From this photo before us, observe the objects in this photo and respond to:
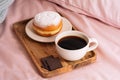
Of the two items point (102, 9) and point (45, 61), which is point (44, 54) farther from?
point (102, 9)

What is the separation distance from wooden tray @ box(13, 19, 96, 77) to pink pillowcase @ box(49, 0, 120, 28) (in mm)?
→ 142

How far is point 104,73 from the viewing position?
0.58m

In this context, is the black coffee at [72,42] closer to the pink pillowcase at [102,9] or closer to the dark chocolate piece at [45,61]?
the dark chocolate piece at [45,61]

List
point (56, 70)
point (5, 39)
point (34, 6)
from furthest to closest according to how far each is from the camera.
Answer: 1. point (34, 6)
2. point (5, 39)
3. point (56, 70)

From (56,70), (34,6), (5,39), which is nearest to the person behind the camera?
(56,70)

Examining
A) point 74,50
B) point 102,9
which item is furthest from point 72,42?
point 102,9

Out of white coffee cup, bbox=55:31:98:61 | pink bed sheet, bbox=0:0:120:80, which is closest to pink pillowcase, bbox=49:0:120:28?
pink bed sheet, bbox=0:0:120:80

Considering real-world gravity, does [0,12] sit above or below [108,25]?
above

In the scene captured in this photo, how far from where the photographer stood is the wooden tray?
1.89 feet

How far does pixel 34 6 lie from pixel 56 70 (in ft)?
0.93

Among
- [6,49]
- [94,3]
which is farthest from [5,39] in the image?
[94,3]

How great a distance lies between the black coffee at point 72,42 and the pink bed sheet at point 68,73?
2.2 inches

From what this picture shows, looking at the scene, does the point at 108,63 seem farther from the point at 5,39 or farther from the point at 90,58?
the point at 5,39

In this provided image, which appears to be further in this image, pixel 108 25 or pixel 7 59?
pixel 108 25
